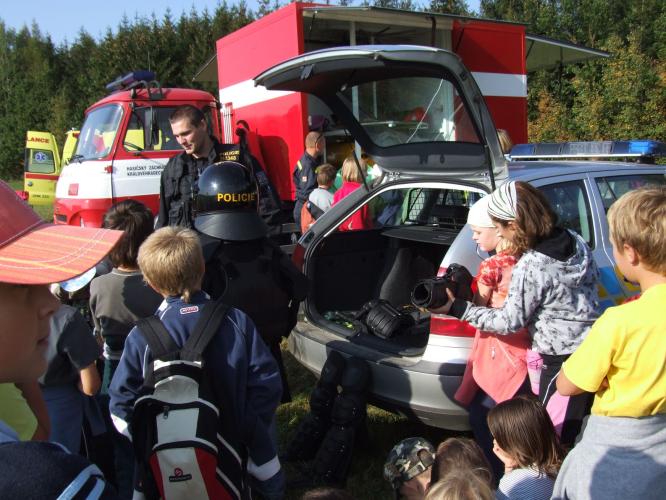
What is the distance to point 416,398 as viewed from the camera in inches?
122

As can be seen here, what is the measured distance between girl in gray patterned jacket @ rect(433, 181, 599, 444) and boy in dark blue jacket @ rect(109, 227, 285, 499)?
0.98 meters

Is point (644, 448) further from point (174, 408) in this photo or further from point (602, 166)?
point (602, 166)

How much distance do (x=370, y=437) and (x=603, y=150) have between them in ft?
9.73

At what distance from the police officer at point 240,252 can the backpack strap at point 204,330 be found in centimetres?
47

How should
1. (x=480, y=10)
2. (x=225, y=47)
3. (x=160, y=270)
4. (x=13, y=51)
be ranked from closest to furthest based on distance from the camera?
1. (x=160, y=270)
2. (x=225, y=47)
3. (x=480, y=10)
4. (x=13, y=51)

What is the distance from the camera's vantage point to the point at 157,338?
6.95 feet

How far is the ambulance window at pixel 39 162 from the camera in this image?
11.1 m

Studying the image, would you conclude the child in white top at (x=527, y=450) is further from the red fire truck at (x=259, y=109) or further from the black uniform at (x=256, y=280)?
the red fire truck at (x=259, y=109)

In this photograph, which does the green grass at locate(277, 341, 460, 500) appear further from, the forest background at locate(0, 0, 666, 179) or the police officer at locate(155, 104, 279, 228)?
the forest background at locate(0, 0, 666, 179)

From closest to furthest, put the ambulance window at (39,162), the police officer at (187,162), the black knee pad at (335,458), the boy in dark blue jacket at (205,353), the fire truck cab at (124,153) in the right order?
the boy in dark blue jacket at (205,353) → the black knee pad at (335,458) → the police officer at (187,162) → the fire truck cab at (124,153) → the ambulance window at (39,162)

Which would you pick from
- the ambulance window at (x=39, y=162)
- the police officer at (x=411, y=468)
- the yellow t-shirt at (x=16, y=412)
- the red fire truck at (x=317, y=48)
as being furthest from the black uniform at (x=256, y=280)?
the ambulance window at (x=39, y=162)

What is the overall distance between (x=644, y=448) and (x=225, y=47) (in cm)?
778

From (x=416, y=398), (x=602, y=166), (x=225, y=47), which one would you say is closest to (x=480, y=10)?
(x=225, y=47)

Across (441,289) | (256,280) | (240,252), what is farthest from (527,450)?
(240,252)
